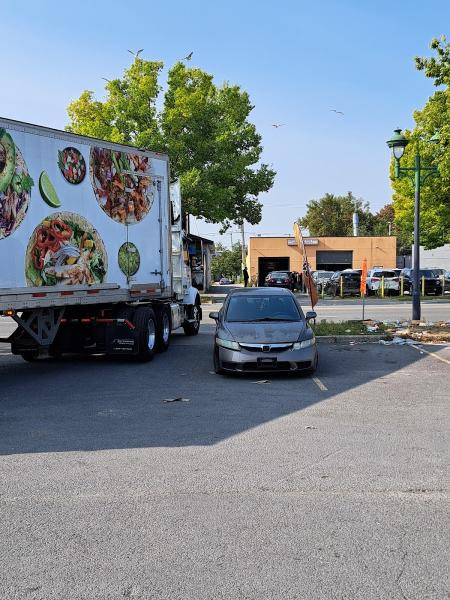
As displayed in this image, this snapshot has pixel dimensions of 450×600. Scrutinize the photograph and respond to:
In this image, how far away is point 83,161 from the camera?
11125 mm

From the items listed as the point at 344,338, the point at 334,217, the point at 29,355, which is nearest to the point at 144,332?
the point at 29,355

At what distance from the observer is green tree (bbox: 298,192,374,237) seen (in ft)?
343

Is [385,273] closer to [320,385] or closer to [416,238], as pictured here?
[416,238]

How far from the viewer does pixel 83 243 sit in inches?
440

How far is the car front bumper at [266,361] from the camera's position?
10.3 metres

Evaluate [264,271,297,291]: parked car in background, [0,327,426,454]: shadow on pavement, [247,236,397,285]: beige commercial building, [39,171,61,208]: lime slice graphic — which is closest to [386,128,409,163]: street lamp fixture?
[0,327,426,454]: shadow on pavement

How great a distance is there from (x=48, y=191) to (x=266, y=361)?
4.37m

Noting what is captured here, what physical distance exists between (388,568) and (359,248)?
204ft

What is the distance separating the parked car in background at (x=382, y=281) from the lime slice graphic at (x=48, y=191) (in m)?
29.8

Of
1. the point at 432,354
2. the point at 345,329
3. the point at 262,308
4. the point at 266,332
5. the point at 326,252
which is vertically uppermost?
the point at 326,252

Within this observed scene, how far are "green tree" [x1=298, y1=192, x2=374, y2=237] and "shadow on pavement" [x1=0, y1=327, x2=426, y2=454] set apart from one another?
92.4m

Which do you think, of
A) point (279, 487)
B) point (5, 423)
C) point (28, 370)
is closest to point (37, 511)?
point (279, 487)

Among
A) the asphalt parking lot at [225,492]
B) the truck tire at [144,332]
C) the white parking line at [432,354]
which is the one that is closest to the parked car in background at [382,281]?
the white parking line at [432,354]

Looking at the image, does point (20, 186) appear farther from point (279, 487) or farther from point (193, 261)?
point (193, 261)
